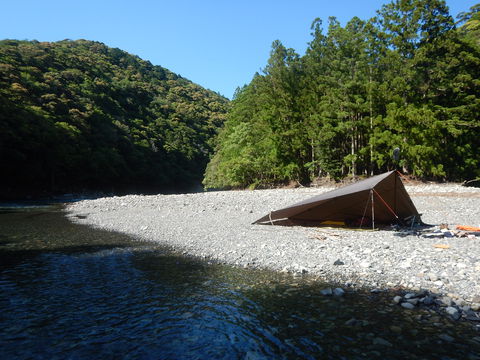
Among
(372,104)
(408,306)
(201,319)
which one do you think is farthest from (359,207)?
(372,104)

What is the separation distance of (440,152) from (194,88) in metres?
138

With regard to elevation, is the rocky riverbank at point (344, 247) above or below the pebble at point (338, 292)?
above

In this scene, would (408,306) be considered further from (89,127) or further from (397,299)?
(89,127)

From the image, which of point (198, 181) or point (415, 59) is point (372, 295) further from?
point (198, 181)

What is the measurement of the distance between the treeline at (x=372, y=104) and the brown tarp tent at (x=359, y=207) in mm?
16995

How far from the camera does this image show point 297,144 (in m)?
37.6

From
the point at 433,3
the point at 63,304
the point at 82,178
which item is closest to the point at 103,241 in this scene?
the point at 63,304

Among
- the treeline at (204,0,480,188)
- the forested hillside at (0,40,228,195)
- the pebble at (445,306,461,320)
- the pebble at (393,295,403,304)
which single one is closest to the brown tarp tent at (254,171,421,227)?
the pebble at (393,295,403,304)

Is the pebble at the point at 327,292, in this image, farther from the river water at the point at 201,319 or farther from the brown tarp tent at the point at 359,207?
the brown tarp tent at the point at 359,207

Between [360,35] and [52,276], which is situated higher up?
[360,35]

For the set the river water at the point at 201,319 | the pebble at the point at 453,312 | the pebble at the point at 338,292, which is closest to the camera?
the river water at the point at 201,319

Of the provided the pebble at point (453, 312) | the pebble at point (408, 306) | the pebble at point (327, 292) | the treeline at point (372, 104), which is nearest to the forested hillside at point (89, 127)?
the treeline at point (372, 104)

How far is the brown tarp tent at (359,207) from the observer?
11.6 m

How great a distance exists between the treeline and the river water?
25149mm
